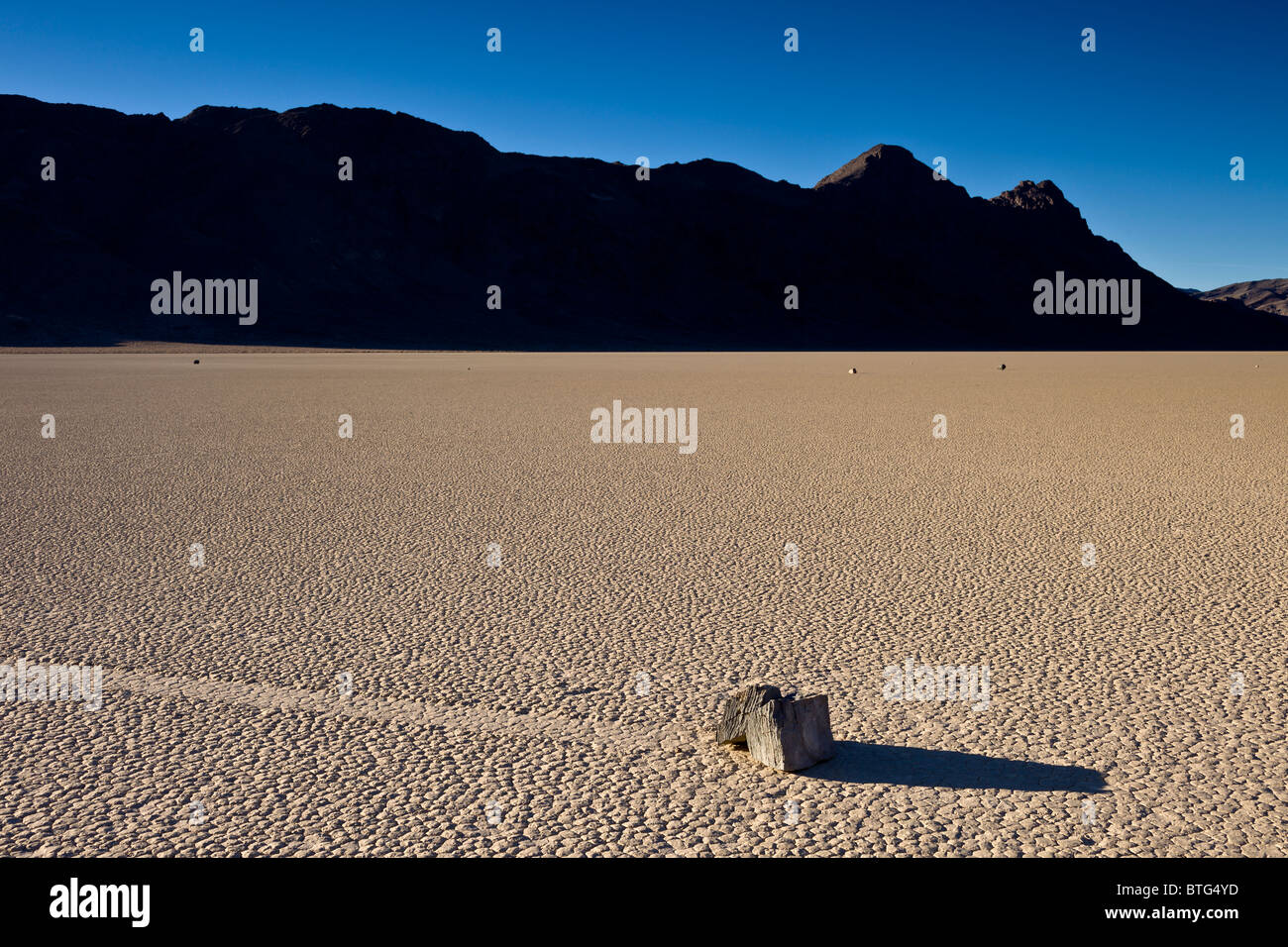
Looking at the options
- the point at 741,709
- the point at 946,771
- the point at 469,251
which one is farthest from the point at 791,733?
the point at 469,251

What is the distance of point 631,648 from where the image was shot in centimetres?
484

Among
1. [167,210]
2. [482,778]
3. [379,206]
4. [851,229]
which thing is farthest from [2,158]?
[482,778]

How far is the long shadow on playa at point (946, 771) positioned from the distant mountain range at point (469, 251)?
245ft

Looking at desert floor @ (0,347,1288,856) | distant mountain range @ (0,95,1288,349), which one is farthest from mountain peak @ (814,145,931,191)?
desert floor @ (0,347,1288,856)

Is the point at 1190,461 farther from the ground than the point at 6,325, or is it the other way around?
the point at 6,325

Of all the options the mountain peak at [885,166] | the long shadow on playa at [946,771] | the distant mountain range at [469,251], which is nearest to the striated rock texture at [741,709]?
the long shadow on playa at [946,771]

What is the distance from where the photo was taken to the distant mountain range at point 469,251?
85188mm

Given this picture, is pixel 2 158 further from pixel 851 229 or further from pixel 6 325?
pixel 851 229

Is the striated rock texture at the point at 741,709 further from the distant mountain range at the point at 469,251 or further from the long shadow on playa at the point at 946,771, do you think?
the distant mountain range at the point at 469,251

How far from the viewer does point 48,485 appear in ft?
30.9

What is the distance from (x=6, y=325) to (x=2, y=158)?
35298 mm

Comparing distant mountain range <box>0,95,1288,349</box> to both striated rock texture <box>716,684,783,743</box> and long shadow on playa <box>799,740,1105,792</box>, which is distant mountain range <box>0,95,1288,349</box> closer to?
striated rock texture <box>716,684,783,743</box>

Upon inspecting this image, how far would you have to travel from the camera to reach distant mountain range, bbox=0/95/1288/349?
85.2m

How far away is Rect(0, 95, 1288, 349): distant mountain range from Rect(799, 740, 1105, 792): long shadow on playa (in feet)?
245
